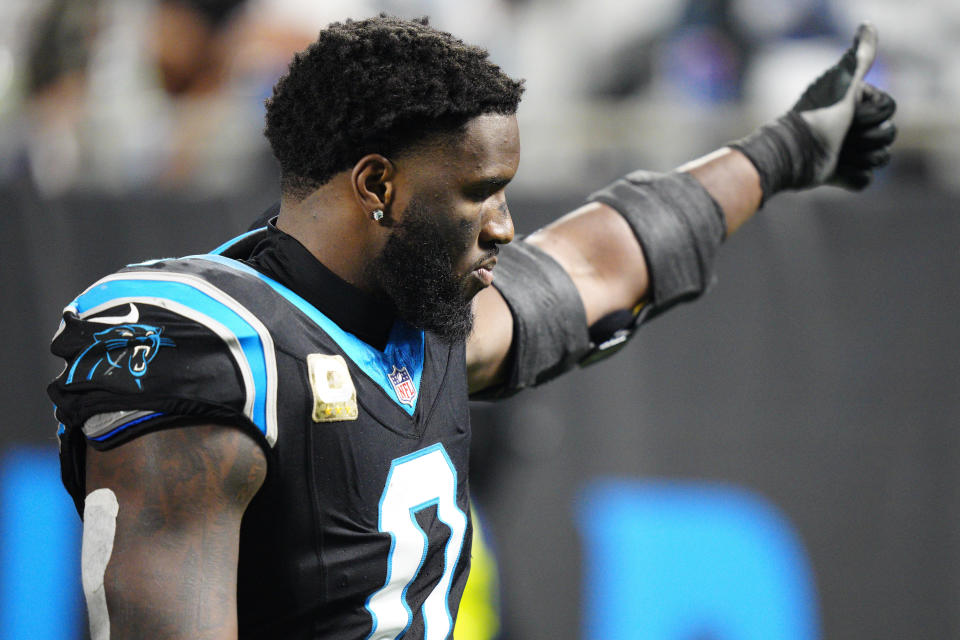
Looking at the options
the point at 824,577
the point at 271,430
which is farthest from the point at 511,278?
the point at 824,577

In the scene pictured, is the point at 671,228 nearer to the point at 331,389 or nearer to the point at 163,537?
the point at 331,389

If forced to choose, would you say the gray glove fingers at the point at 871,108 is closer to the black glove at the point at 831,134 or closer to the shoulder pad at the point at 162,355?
the black glove at the point at 831,134

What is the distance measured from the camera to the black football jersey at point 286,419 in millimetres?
1290

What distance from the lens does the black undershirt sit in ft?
4.90

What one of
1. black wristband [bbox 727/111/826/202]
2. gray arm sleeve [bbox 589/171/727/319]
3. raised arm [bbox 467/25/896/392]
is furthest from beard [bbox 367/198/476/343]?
black wristband [bbox 727/111/826/202]

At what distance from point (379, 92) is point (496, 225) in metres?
0.23

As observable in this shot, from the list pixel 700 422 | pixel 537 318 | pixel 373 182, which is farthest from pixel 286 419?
pixel 700 422

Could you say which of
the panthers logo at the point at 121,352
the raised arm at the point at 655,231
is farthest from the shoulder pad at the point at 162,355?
the raised arm at the point at 655,231

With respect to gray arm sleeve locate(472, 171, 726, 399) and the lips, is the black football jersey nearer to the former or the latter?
the lips

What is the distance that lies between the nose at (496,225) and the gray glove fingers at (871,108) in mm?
1124

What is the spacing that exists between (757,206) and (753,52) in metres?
2.98

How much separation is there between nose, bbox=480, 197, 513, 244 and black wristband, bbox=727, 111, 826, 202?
887mm

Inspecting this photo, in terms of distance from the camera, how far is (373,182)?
57.2 inches

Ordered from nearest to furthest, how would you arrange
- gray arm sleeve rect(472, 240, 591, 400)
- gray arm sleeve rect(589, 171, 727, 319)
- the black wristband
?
1. gray arm sleeve rect(472, 240, 591, 400)
2. gray arm sleeve rect(589, 171, 727, 319)
3. the black wristband
